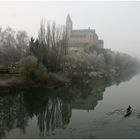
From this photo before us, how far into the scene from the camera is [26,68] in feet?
75.2

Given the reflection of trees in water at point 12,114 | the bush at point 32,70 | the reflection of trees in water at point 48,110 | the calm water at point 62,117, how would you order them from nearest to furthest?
the calm water at point 62,117
the reflection of trees in water at point 12,114
the reflection of trees in water at point 48,110
the bush at point 32,70

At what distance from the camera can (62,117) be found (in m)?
14.8

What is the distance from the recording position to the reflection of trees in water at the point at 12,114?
1282 cm

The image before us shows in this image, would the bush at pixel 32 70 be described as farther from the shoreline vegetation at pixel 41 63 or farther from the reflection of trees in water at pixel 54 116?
the reflection of trees in water at pixel 54 116

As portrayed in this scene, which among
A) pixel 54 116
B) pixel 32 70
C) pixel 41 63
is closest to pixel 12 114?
pixel 54 116

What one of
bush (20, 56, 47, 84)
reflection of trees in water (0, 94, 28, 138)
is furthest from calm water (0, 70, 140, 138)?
bush (20, 56, 47, 84)

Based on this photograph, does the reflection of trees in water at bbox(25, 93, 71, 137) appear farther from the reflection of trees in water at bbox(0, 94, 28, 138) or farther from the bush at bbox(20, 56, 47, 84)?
the bush at bbox(20, 56, 47, 84)

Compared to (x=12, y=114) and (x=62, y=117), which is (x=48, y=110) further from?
(x=12, y=114)

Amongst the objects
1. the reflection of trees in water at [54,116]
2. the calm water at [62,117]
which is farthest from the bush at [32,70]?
the reflection of trees in water at [54,116]

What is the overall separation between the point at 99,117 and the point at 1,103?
720cm

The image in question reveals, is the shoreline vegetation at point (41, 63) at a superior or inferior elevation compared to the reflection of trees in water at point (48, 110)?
superior

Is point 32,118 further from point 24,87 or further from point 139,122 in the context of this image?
point 24,87

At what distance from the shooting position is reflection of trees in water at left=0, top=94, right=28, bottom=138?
12822mm

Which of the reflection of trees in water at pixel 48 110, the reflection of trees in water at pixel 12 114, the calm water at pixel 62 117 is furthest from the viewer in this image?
the reflection of trees in water at pixel 48 110
